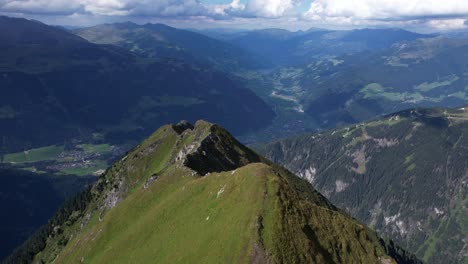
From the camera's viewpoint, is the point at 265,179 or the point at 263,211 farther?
the point at 265,179

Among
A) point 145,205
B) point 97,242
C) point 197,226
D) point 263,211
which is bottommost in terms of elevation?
point 97,242

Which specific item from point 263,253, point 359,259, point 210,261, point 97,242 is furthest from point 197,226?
point 97,242

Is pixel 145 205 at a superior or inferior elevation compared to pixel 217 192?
inferior

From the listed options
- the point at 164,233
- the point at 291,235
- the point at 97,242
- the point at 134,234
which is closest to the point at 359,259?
the point at 291,235

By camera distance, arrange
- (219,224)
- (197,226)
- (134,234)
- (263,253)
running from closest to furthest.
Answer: (263,253) → (219,224) → (197,226) → (134,234)

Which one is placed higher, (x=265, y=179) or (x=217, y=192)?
(x=265, y=179)

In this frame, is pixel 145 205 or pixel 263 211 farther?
pixel 145 205

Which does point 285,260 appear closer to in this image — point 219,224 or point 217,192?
point 219,224

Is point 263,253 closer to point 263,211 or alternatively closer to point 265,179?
point 263,211

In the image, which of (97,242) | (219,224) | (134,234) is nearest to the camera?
(219,224)
